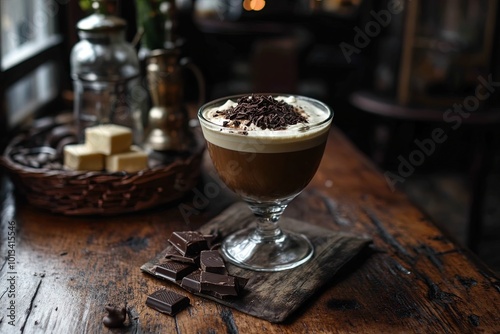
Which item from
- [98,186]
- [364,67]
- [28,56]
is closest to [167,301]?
[98,186]

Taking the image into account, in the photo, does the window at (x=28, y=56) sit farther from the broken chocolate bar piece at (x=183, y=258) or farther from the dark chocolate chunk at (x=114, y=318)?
the dark chocolate chunk at (x=114, y=318)

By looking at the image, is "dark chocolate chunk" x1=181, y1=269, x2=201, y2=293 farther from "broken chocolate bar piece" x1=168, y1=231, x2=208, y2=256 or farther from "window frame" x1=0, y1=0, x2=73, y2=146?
"window frame" x1=0, y1=0, x2=73, y2=146

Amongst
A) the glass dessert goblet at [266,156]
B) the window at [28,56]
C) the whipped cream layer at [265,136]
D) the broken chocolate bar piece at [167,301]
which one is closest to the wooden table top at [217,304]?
the broken chocolate bar piece at [167,301]

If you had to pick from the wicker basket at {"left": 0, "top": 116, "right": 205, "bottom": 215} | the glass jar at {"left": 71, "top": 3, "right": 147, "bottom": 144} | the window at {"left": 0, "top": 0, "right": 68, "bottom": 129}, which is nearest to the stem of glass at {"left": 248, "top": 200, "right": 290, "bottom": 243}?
the wicker basket at {"left": 0, "top": 116, "right": 205, "bottom": 215}

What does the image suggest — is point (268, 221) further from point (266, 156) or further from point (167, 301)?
point (167, 301)

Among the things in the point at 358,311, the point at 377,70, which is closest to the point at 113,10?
the point at 358,311

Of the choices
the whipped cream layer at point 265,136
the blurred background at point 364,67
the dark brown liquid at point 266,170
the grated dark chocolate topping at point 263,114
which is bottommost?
the blurred background at point 364,67
